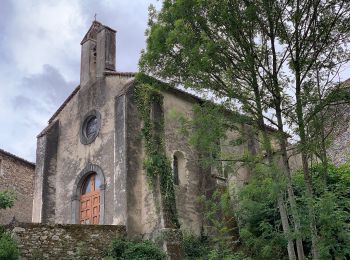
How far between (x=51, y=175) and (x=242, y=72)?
13.1 metres

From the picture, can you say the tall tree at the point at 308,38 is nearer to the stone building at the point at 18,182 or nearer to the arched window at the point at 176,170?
the arched window at the point at 176,170

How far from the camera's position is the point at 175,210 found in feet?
62.7

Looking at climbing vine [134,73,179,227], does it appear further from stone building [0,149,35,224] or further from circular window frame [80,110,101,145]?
stone building [0,149,35,224]

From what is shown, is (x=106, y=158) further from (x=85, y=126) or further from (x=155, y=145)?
(x=85, y=126)

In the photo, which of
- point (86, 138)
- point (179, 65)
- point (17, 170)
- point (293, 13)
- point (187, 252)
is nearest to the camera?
point (293, 13)

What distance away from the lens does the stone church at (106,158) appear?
19328 millimetres

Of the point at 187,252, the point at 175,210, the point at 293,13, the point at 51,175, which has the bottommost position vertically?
the point at 187,252

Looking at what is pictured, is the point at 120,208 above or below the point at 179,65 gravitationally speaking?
below

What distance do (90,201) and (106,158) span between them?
7.09 ft

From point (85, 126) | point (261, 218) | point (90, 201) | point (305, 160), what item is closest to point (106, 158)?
point (90, 201)

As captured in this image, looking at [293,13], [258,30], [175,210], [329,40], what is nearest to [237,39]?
[258,30]

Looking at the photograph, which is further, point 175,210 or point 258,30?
point 175,210

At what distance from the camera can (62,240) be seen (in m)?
16.4

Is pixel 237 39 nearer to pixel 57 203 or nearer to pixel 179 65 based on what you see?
pixel 179 65
